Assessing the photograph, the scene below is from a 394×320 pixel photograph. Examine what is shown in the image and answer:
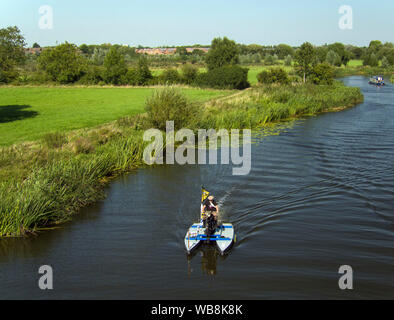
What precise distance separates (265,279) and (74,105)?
124 feet

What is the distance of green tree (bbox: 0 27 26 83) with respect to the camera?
33.2m

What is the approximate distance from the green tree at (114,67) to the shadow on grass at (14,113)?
2366cm

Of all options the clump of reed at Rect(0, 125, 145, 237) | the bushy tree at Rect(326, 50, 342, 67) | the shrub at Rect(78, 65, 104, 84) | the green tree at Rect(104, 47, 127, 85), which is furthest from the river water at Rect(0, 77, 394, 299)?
the bushy tree at Rect(326, 50, 342, 67)

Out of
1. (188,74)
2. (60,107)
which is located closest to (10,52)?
(60,107)

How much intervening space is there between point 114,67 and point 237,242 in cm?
5550

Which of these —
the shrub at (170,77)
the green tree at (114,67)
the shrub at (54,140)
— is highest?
the green tree at (114,67)

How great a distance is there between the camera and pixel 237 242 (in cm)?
1526

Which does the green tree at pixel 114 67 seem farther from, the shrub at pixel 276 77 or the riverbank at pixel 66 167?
the riverbank at pixel 66 167

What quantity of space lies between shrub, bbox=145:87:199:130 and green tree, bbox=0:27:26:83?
12415 mm

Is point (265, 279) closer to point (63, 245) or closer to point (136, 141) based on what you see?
point (63, 245)

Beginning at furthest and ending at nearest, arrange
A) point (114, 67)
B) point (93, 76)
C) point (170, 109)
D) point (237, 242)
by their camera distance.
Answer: point (93, 76), point (114, 67), point (170, 109), point (237, 242)

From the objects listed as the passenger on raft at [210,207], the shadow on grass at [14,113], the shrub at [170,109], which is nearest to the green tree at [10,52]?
the shadow on grass at [14,113]

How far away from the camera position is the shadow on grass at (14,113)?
35941 mm

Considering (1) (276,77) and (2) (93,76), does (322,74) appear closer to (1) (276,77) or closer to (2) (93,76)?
(1) (276,77)
